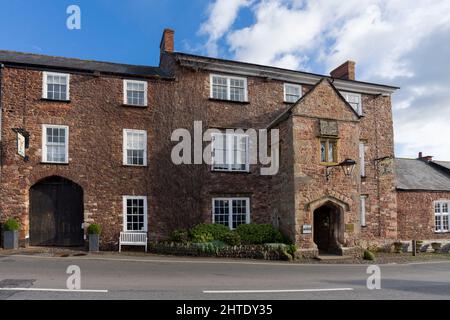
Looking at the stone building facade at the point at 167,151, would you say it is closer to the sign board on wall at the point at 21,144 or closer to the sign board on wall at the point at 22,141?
the sign board on wall at the point at 22,141

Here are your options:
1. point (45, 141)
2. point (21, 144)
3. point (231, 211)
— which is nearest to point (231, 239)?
point (231, 211)

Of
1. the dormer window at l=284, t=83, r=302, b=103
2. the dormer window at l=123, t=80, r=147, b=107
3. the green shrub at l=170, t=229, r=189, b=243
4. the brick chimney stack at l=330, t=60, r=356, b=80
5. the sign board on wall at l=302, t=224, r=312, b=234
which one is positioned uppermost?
the brick chimney stack at l=330, t=60, r=356, b=80

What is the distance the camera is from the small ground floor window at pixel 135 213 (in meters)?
17.2

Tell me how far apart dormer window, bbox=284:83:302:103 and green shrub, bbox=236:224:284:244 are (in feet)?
25.3

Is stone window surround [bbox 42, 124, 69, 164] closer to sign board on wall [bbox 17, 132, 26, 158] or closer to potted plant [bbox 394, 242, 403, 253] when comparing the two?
sign board on wall [bbox 17, 132, 26, 158]

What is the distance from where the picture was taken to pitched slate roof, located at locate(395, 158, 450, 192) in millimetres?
22709

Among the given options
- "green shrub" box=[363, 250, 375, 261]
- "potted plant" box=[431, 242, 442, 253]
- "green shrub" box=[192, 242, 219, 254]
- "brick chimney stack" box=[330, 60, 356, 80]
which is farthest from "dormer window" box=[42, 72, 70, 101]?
"potted plant" box=[431, 242, 442, 253]

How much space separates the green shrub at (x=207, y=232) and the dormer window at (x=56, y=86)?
8.95 meters

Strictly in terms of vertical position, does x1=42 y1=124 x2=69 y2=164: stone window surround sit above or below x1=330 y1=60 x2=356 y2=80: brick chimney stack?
below

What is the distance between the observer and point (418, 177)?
23984 millimetres

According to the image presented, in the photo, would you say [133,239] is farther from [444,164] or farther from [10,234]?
[444,164]

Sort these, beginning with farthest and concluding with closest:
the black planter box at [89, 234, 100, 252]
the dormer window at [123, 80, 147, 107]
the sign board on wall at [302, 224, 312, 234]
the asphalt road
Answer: the dormer window at [123, 80, 147, 107]
the sign board on wall at [302, 224, 312, 234]
the black planter box at [89, 234, 100, 252]
the asphalt road
